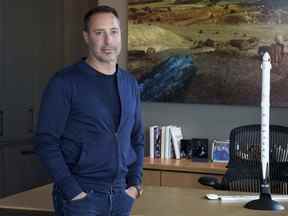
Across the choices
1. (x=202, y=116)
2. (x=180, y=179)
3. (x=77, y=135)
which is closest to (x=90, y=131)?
(x=77, y=135)

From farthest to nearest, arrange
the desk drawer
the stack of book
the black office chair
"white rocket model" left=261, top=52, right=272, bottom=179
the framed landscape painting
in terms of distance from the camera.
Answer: the stack of book < the framed landscape painting < the desk drawer < the black office chair < "white rocket model" left=261, top=52, right=272, bottom=179

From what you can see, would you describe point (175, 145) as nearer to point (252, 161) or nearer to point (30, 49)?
point (252, 161)

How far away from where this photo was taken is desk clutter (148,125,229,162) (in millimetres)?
5000

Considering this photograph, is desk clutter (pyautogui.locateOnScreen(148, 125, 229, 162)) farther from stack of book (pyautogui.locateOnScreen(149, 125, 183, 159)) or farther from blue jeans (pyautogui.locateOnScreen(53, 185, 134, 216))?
blue jeans (pyautogui.locateOnScreen(53, 185, 134, 216))

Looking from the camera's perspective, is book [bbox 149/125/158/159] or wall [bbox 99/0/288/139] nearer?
wall [bbox 99/0/288/139]

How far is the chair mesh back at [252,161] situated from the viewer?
354 centimetres

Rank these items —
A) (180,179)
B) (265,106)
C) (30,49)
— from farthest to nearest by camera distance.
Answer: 1. (30,49)
2. (180,179)
3. (265,106)

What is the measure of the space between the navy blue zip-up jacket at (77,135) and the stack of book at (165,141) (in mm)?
2425

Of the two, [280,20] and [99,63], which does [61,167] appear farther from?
[280,20]

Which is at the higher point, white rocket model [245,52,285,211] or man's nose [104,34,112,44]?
man's nose [104,34,112,44]

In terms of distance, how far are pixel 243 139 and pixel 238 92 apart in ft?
4.09

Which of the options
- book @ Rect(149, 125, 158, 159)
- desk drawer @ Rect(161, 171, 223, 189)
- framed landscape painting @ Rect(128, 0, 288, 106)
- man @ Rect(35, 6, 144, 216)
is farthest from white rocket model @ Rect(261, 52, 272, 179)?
book @ Rect(149, 125, 158, 159)

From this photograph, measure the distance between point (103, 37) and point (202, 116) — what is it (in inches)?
104

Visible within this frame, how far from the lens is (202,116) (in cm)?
508
